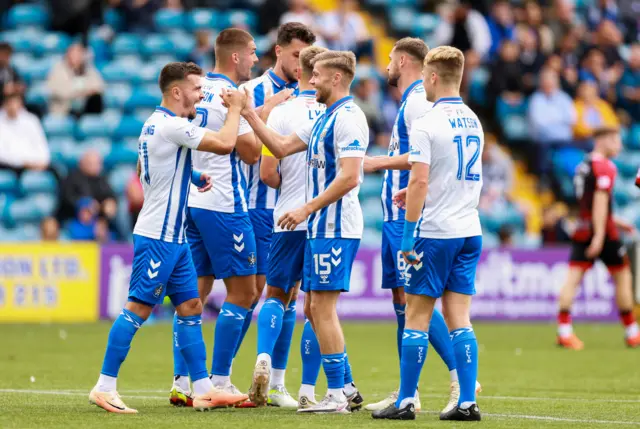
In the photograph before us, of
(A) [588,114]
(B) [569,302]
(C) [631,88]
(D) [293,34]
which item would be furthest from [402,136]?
(C) [631,88]

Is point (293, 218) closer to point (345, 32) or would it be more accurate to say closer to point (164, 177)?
point (164, 177)

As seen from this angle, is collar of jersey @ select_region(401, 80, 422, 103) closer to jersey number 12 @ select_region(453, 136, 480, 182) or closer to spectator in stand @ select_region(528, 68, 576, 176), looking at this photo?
jersey number 12 @ select_region(453, 136, 480, 182)

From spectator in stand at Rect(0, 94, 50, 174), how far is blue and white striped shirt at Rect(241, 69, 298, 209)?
969cm

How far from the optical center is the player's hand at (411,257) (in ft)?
26.3

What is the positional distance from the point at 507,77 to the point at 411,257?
1568 cm

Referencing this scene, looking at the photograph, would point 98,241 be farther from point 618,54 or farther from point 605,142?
point 618,54

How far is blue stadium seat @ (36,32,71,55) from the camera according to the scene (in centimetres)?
2110

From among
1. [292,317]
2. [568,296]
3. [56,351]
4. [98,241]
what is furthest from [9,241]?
[292,317]

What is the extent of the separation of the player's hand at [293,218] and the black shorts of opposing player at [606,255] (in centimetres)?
804

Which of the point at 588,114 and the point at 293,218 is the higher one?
the point at 588,114

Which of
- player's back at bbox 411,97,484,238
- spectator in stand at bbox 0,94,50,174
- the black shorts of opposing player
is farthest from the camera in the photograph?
spectator in stand at bbox 0,94,50,174

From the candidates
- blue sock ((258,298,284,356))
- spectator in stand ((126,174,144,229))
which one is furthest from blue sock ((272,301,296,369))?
spectator in stand ((126,174,144,229))

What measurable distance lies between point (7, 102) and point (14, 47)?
2975 millimetres

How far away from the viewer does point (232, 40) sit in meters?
9.37
